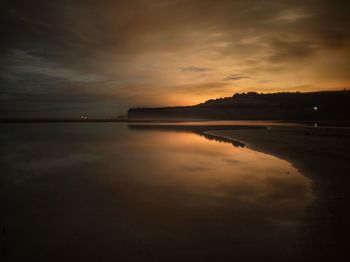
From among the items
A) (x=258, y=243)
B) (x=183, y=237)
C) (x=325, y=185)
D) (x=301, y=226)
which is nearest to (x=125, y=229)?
(x=183, y=237)

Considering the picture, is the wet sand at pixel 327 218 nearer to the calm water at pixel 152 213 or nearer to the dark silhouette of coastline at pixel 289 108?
the calm water at pixel 152 213

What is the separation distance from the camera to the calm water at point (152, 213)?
16.0 ft

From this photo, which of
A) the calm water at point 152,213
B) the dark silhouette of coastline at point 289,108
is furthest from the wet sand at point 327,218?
the dark silhouette of coastline at point 289,108

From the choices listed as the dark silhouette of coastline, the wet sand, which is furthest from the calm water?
the dark silhouette of coastline

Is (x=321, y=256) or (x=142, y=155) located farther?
(x=142, y=155)

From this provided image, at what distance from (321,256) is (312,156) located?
36.9 ft

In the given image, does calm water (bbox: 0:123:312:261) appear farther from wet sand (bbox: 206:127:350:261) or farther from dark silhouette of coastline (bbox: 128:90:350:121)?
dark silhouette of coastline (bbox: 128:90:350:121)

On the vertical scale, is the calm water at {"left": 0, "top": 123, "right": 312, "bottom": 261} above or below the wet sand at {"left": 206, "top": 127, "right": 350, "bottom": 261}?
below

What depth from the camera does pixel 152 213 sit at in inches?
268

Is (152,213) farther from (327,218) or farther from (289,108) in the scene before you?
(289,108)

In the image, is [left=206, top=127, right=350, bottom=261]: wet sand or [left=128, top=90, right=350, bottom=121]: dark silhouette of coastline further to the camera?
[left=128, top=90, right=350, bottom=121]: dark silhouette of coastline

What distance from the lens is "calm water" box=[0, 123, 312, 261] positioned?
192 inches

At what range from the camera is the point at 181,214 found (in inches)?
264

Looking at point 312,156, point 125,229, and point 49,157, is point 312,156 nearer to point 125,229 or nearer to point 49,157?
point 125,229
